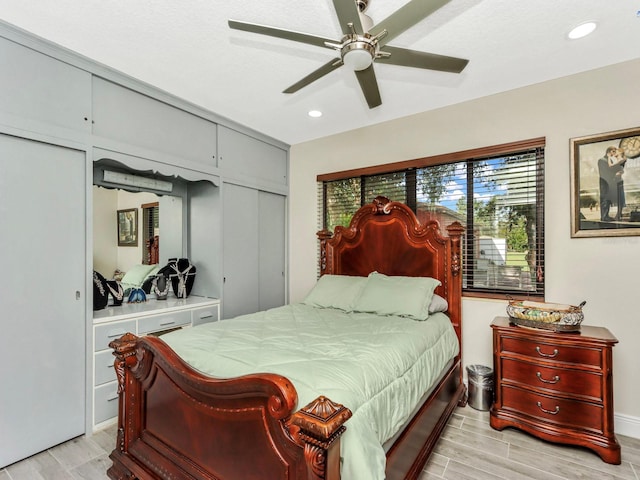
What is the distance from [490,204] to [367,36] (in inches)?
78.9

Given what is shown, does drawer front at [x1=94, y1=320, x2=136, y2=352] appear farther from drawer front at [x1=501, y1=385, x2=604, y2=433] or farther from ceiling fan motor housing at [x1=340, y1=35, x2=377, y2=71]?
drawer front at [x1=501, y1=385, x2=604, y2=433]

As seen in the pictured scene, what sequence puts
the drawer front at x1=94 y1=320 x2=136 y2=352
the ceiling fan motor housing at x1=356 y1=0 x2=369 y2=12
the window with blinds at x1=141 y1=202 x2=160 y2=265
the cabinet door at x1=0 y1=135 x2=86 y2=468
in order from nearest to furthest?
the ceiling fan motor housing at x1=356 y1=0 x2=369 y2=12, the cabinet door at x1=0 y1=135 x2=86 y2=468, the drawer front at x1=94 y1=320 x2=136 y2=352, the window with blinds at x1=141 y1=202 x2=160 y2=265

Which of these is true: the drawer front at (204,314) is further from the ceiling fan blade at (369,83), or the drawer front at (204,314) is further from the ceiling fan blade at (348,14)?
the ceiling fan blade at (348,14)

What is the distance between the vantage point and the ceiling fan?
145 cm

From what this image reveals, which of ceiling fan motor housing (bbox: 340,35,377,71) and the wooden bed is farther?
ceiling fan motor housing (bbox: 340,35,377,71)

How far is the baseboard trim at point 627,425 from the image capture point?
233 centimetres

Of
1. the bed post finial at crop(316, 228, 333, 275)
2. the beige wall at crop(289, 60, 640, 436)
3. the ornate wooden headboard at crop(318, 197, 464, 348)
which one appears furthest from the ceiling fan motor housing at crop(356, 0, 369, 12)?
the bed post finial at crop(316, 228, 333, 275)

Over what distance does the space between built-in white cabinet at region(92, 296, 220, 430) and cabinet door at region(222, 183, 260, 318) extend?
41 centimetres

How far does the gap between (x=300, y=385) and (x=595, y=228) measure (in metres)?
2.50

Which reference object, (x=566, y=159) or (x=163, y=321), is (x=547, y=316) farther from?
(x=163, y=321)

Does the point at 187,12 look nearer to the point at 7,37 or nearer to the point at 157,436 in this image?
the point at 7,37

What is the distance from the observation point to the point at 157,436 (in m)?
1.75

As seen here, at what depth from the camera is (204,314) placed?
3.20m

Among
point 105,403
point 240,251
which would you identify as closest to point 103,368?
point 105,403
